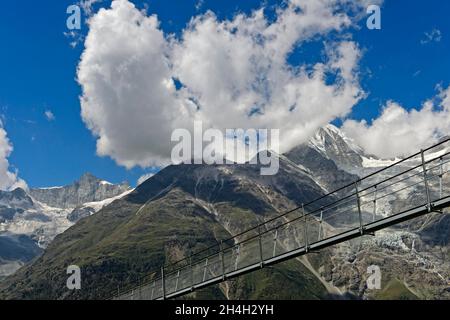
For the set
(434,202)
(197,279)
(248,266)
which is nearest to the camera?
(434,202)

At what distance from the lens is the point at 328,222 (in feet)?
113

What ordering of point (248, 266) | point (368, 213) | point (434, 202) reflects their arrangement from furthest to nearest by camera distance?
point (248, 266) → point (368, 213) → point (434, 202)
